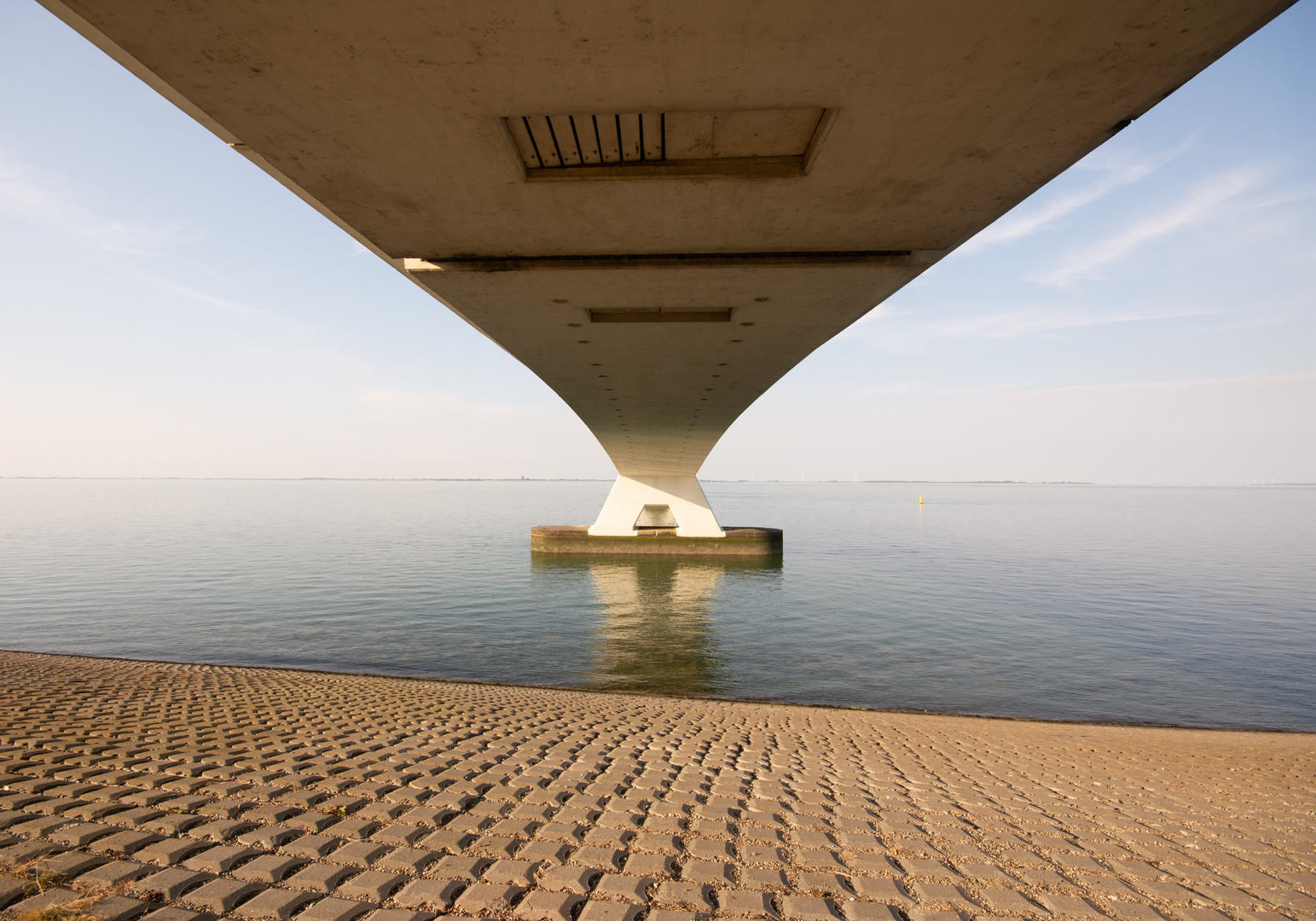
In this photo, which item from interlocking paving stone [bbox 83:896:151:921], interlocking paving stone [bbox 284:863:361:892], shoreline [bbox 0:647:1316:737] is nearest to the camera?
A: interlocking paving stone [bbox 83:896:151:921]

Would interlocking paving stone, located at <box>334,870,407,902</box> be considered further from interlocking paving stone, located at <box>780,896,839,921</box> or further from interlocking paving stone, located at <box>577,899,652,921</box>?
interlocking paving stone, located at <box>780,896,839,921</box>

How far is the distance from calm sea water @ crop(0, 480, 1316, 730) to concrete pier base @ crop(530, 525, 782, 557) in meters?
1.00

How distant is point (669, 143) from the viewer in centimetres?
566

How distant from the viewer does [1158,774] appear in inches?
237

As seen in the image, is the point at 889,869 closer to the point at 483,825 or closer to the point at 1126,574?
the point at 483,825

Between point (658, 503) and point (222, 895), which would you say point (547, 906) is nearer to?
point (222, 895)

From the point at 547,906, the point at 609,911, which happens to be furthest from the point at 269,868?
the point at 609,911

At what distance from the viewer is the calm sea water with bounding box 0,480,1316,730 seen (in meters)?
11.9

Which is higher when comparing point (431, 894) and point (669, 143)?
point (669, 143)

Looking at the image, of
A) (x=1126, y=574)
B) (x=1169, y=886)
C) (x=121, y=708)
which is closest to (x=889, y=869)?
(x=1169, y=886)

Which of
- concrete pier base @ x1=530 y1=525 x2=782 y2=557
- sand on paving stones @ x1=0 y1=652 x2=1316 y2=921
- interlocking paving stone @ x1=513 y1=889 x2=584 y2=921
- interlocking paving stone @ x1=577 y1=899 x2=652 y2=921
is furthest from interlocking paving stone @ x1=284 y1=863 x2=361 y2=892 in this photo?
concrete pier base @ x1=530 y1=525 x2=782 y2=557

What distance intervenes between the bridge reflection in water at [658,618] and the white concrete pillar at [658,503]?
217 cm

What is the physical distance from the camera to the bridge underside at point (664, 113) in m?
3.75

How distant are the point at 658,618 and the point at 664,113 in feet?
49.8
